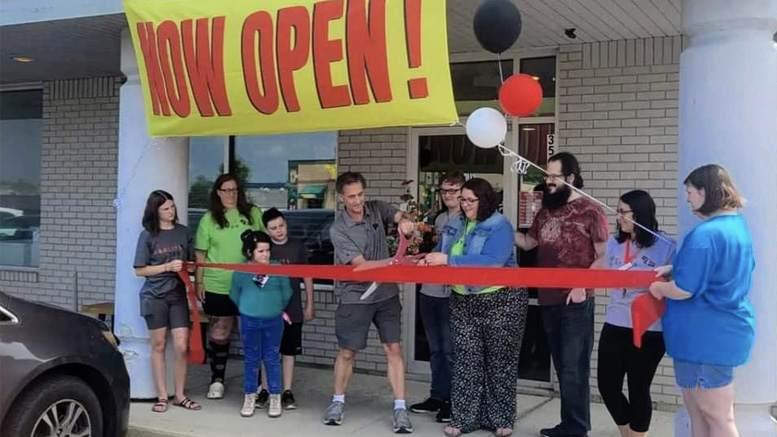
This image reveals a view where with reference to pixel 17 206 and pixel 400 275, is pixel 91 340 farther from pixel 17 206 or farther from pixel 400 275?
pixel 17 206

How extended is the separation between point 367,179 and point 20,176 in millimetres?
5123

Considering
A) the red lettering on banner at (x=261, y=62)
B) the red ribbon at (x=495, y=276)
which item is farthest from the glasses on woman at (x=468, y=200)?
the red lettering on banner at (x=261, y=62)

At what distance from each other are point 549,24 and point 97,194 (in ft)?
18.7

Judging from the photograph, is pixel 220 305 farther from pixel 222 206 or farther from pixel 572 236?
pixel 572 236

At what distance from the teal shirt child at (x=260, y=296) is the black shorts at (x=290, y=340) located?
0.29 m

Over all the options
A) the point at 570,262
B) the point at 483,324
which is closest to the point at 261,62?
the point at 483,324

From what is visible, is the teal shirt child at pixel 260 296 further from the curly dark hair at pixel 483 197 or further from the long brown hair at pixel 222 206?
the curly dark hair at pixel 483 197

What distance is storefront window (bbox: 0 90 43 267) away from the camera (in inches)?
388

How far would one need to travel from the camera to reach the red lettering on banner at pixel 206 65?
18.2 ft

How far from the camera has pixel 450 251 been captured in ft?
18.3

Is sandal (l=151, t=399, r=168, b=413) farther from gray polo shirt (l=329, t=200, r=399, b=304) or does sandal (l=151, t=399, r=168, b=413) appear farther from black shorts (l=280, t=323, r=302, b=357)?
gray polo shirt (l=329, t=200, r=399, b=304)

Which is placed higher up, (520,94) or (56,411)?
(520,94)

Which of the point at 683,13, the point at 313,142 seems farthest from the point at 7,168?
the point at 683,13

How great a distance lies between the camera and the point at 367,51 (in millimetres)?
4832
